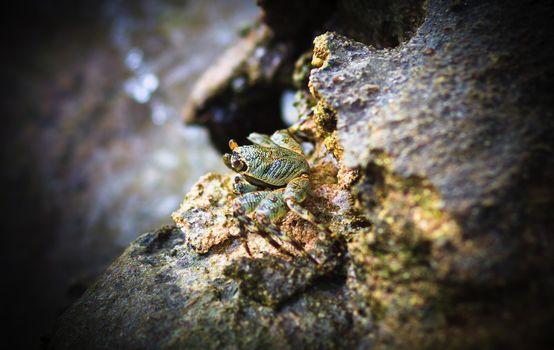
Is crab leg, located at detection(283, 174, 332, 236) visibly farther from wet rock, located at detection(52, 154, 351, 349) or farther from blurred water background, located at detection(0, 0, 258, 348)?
blurred water background, located at detection(0, 0, 258, 348)

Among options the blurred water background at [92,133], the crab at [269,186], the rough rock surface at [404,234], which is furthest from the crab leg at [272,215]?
Answer: the blurred water background at [92,133]

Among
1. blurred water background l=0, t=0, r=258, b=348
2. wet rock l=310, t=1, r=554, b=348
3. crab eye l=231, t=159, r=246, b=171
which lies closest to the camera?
wet rock l=310, t=1, r=554, b=348

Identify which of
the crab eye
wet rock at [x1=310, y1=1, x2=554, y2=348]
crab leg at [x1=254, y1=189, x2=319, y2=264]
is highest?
the crab eye

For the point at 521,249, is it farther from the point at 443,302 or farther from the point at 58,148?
the point at 58,148

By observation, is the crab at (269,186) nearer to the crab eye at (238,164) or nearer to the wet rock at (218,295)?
the crab eye at (238,164)

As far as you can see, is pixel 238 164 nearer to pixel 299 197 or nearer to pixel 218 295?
pixel 299 197

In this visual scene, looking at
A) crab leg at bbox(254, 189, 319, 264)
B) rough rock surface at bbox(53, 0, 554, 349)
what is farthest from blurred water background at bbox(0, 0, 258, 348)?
crab leg at bbox(254, 189, 319, 264)
